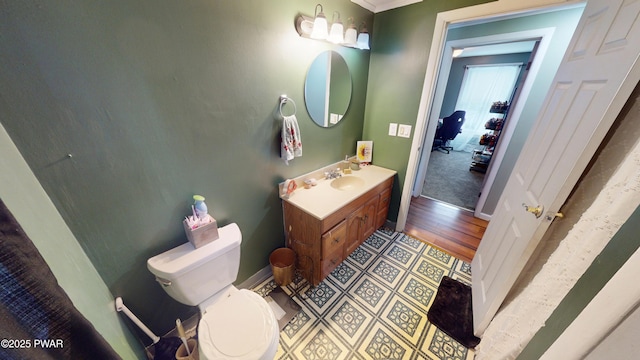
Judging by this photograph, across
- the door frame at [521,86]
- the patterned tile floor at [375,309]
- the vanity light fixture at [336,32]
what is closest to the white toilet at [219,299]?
the patterned tile floor at [375,309]

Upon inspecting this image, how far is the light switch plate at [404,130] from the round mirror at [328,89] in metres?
0.57

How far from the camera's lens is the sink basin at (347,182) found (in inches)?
75.8

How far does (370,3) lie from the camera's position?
5.64 ft

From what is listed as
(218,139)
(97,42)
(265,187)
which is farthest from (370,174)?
(97,42)

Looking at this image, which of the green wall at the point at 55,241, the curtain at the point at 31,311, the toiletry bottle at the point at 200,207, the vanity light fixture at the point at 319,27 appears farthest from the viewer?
the vanity light fixture at the point at 319,27

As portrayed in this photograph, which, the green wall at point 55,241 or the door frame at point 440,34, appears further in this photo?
the door frame at point 440,34

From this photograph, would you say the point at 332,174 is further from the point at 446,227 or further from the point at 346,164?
the point at 446,227

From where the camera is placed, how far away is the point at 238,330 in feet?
3.29

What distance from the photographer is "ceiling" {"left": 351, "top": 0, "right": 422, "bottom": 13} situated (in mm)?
1659

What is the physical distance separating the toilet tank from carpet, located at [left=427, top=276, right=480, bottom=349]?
147 centimetres

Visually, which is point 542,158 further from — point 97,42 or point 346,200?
point 97,42

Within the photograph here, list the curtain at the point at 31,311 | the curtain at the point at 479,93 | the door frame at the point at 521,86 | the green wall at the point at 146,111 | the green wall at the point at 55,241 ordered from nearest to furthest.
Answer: the curtain at the point at 31,311, the green wall at the point at 55,241, the green wall at the point at 146,111, the door frame at the point at 521,86, the curtain at the point at 479,93

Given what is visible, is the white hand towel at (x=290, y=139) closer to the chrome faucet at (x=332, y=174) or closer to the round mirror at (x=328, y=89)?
the round mirror at (x=328, y=89)

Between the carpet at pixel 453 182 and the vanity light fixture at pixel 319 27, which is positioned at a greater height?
the vanity light fixture at pixel 319 27
